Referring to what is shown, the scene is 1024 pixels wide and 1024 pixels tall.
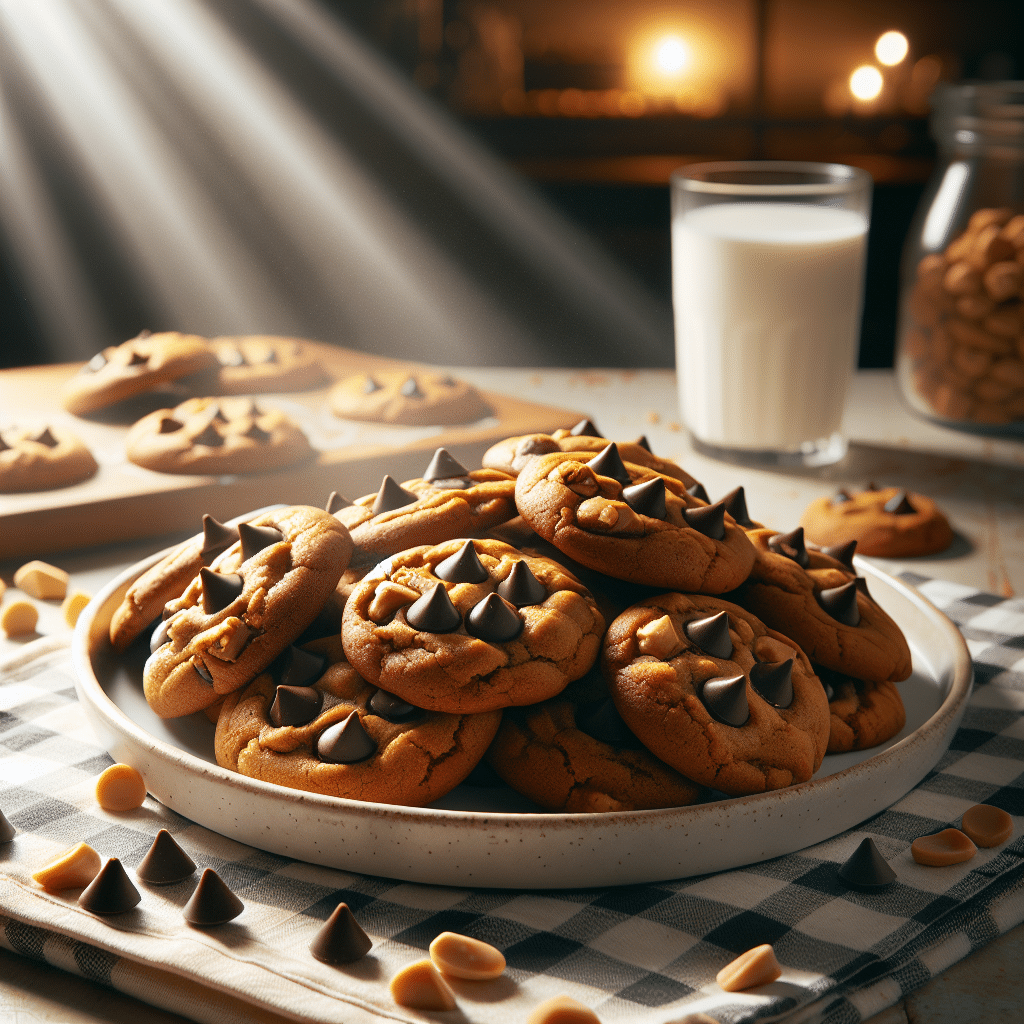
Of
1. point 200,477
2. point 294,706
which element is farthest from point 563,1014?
point 200,477

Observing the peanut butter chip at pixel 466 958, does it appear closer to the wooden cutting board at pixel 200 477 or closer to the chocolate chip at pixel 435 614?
the chocolate chip at pixel 435 614

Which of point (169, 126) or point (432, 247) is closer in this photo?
point (169, 126)

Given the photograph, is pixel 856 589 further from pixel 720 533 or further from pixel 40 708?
pixel 40 708

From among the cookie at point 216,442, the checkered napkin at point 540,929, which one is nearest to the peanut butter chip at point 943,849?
the checkered napkin at point 540,929

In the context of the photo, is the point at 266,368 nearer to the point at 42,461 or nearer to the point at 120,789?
the point at 42,461

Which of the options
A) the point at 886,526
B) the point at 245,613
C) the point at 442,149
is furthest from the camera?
the point at 442,149

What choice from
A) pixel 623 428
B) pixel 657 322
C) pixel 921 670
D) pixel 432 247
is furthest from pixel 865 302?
pixel 921 670

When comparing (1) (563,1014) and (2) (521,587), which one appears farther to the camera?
(2) (521,587)

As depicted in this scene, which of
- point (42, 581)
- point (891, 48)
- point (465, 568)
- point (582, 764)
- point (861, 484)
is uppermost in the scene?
point (891, 48)
